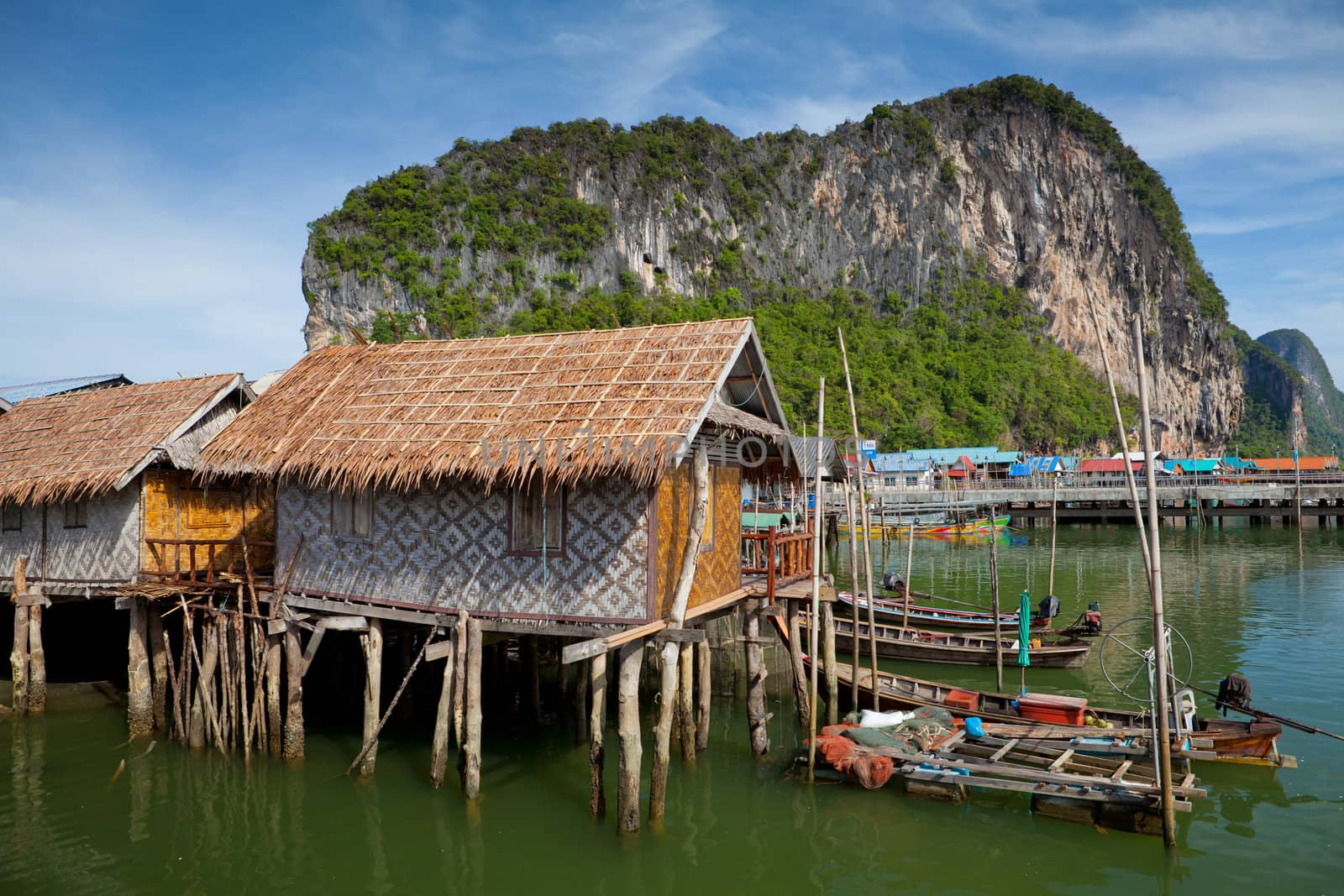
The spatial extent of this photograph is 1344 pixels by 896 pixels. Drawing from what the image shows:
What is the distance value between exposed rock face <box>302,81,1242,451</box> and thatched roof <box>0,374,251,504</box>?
70.0 metres

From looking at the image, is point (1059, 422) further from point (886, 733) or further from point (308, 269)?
point (886, 733)

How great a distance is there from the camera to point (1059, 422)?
84750 mm

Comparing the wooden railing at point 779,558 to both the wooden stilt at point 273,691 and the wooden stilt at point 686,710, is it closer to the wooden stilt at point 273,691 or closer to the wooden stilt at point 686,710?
the wooden stilt at point 686,710

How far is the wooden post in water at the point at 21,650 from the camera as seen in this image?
44.2ft

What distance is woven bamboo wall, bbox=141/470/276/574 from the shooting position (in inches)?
523

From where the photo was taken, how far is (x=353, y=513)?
11.3m

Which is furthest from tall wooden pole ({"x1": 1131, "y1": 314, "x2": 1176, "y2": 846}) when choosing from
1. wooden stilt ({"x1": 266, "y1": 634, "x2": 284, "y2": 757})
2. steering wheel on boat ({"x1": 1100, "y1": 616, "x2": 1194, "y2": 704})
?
wooden stilt ({"x1": 266, "y1": 634, "x2": 284, "y2": 757})

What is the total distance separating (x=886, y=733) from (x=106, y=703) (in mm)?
13201

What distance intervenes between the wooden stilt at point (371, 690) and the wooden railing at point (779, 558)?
17.2 feet

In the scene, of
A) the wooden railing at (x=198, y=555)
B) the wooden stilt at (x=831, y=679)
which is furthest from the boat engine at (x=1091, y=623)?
the wooden railing at (x=198, y=555)

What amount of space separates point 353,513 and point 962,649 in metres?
12.6

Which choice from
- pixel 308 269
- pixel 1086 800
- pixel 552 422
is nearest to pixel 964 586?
pixel 1086 800

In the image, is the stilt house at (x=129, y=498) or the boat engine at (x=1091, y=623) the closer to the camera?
the stilt house at (x=129, y=498)

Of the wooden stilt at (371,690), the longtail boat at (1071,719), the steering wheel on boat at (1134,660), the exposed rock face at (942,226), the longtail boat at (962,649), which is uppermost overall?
the exposed rock face at (942,226)
